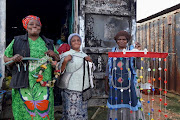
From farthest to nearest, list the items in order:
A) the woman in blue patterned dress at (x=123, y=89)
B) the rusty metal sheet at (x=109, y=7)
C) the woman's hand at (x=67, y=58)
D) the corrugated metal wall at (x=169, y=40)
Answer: the corrugated metal wall at (x=169, y=40) → the rusty metal sheet at (x=109, y=7) → the woman in blue patterned dress at (x=123, y=89) → the woman's hand at (x=67, y=58)

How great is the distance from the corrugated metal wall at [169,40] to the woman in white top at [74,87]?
481 cm

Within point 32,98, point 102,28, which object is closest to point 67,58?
point 32,98

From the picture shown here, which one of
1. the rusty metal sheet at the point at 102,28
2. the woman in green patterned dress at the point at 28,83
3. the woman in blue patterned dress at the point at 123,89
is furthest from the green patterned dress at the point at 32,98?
the rusty metal sheet at the point at 102,28

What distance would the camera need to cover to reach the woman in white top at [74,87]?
2.69 metres

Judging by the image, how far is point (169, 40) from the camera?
21.8ft

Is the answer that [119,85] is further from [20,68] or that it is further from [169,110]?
[169,110]

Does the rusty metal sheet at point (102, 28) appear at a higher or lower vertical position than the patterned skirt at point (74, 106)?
higher

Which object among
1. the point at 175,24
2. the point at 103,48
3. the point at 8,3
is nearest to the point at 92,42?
the point at 103,48

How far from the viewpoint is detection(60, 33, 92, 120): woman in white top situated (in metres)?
2.69

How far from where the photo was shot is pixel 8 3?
7395 millimetres

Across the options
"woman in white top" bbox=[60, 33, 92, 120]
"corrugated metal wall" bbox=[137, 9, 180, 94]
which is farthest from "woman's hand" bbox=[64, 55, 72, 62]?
"corrugated metal wall" bbox=[137, 9, 180, 94]

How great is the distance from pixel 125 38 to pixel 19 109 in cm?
206

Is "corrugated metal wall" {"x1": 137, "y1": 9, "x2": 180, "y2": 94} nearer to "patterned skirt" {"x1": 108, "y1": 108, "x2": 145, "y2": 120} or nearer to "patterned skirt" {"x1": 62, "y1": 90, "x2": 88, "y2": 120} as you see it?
"patterned skirt" {"x1": 108, "y1": 108, "x2": 145, "y2": 120}

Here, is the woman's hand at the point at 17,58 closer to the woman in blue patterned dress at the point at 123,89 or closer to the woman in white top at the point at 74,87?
the woman in white top at the point at 74,87
